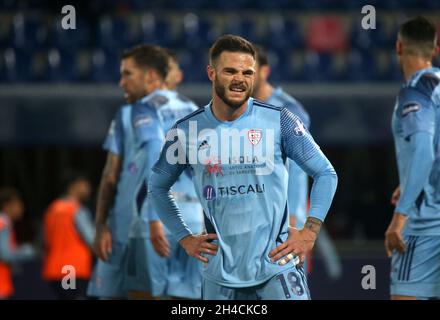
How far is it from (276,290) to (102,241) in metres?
2.19

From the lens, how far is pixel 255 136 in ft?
14.1

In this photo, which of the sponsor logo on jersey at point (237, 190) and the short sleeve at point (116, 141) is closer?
the sponsor logo on jersey at point (237, 190)

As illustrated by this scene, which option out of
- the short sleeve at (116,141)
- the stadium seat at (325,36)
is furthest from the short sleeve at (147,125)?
the stadium seat at (325,36)

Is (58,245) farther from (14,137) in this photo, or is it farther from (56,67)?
(56,67)

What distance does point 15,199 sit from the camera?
916 cm

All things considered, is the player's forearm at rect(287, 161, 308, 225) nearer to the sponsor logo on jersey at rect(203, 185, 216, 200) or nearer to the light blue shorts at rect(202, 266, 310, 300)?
the sponsor logo on jersey at rect(203, 185, 216, 200)

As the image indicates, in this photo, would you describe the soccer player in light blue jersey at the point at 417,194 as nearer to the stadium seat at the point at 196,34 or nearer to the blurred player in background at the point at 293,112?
the blurred player in background at the point at 293,112

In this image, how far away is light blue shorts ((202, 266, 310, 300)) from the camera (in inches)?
163

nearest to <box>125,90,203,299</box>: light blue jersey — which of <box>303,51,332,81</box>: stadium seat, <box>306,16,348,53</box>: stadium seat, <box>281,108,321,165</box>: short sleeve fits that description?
<box>281,108,321,165</box>: short sleeve

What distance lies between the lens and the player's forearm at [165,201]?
450 centimetres

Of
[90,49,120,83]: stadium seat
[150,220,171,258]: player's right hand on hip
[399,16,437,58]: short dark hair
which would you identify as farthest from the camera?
[90,49,120,83]: stadium seat

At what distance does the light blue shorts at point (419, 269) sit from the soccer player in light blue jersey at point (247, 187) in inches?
43.9

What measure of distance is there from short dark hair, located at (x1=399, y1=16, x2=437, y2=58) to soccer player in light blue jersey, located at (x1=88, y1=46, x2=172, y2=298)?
164 centimetres

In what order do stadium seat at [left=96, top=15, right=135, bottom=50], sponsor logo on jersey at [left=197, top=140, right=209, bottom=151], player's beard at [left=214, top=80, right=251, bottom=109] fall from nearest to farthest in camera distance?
player's beard at [left=214, top=80, right=251, bottom=109]
sponsor logo on jersey at [left=197, top=140, right=209, bottom=151]
stadium seat at [left=96, top=15, right=135, bottom=50]
